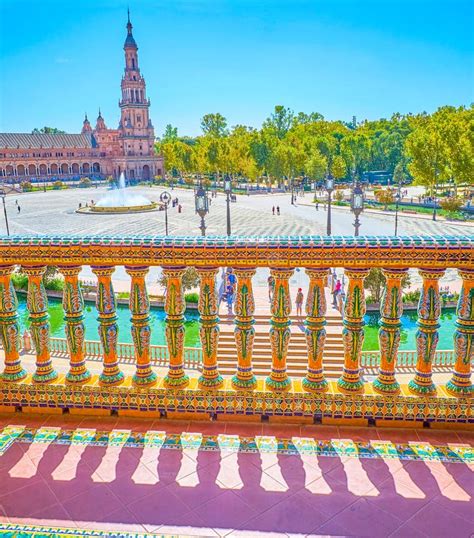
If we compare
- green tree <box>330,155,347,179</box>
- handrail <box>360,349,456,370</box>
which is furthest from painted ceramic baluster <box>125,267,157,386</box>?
green tree <box>330,155,347,179</box>

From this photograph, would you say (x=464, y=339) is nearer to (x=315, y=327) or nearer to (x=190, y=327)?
(x=315, y=327)

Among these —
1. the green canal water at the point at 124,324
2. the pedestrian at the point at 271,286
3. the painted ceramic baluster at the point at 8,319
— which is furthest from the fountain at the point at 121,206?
the painted ceramic baluster at the point at 8,319

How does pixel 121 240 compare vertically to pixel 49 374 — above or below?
above

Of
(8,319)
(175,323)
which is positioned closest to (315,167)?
(175,323)

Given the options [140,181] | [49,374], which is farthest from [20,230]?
[140,181]

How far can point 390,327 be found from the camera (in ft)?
15.3

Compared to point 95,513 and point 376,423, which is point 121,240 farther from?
point 376,423

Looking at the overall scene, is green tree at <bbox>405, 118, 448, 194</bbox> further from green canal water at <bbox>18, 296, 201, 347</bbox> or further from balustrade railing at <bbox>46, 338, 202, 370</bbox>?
balustrade railing at <bbox>46, 338, 202, 370</bbox>

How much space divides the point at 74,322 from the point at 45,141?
4575 inches

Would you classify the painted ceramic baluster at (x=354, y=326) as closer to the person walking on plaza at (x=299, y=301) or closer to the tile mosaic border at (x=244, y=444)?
the tile mosaic border at (x=244, y=444)

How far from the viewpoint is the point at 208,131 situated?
111 m

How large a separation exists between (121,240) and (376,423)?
113 inches

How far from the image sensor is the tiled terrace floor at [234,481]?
354 cm

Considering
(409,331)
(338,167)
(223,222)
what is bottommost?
(409,331)
